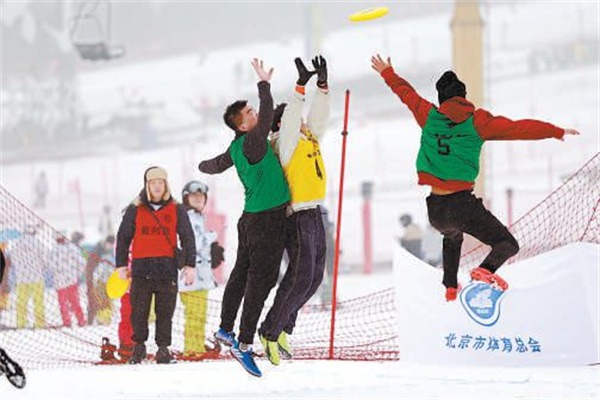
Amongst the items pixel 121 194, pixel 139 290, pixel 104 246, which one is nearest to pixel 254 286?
pixel 139 290

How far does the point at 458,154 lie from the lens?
5.07m

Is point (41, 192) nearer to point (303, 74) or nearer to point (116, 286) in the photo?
point (116, 286)

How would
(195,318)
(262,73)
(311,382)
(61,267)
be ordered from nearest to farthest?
(262,73)
(311,382)
(195,318)
(61,267)

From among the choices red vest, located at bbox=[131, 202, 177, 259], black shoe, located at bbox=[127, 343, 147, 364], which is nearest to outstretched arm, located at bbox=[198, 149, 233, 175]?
red vest, located at bbox=[131, 202, 177, 259]

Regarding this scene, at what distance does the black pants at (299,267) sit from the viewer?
5309 mm

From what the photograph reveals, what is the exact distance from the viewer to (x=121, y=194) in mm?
53000

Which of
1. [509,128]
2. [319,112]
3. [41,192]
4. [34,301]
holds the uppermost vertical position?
[319,112]

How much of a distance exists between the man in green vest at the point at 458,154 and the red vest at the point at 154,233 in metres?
2.46

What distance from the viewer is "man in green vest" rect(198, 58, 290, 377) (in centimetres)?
512

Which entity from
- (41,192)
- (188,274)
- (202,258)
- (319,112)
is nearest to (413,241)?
(202,258)

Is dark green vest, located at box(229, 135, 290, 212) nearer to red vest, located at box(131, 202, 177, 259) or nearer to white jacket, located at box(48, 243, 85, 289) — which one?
red vest, located at box(131, 202, 177, 259)

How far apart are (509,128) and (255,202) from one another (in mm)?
1218

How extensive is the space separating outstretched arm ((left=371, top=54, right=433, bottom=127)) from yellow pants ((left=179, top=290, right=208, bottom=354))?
3.27 meters

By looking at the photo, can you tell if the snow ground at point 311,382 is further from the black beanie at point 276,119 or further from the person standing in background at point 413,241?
the person standing in background at point 413,241
